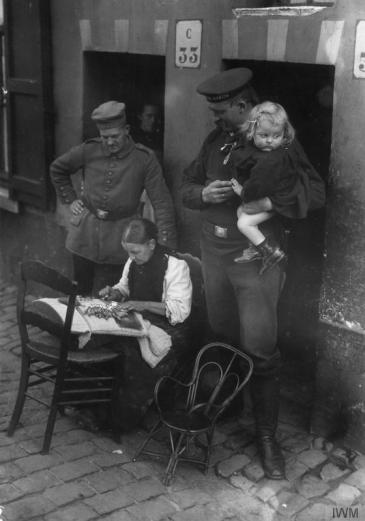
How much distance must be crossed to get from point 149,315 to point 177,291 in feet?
0.83

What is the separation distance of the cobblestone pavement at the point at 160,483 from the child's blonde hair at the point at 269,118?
2.07 metres

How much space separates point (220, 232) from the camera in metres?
4.80

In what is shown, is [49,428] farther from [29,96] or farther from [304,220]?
[29,96]

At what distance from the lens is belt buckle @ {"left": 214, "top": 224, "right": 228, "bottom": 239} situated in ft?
15.7

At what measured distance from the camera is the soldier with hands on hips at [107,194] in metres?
5.82

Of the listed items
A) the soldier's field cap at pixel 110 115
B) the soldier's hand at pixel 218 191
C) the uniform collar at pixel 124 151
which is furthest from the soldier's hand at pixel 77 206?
the soldier's hand at pixel 218 191

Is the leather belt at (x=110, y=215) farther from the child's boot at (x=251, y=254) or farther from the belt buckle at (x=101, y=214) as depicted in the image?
the child's boot at (x=251, y=254)

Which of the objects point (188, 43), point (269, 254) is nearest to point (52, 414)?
point (269, 254)

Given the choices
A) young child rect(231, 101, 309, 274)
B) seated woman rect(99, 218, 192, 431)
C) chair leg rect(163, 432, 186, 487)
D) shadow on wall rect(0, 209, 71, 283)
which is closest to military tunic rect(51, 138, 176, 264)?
seated woman rect(99, 218, 192, 431)

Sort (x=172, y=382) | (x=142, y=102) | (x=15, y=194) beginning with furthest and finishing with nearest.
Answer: (x=15, y=194) < (x=142, y=102) < (x=172, y=382)

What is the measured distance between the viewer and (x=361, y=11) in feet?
14.4

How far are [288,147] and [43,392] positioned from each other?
272 cm

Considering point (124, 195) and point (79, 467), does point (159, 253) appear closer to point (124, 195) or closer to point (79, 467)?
point (124, 195)

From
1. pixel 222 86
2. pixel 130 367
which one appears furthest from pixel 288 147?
pixel 130 367
